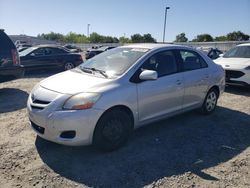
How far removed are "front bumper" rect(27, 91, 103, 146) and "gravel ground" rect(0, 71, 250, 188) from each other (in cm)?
35

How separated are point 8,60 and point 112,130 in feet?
18.3

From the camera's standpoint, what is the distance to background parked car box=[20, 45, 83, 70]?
1375 cm

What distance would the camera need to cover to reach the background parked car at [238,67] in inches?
372

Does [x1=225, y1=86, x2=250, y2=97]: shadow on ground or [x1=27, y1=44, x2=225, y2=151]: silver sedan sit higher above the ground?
[x1=27, y1=44, x2=225, y2=151]: silver sedan

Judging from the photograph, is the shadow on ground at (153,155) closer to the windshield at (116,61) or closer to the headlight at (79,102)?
the headlight at (79,102)

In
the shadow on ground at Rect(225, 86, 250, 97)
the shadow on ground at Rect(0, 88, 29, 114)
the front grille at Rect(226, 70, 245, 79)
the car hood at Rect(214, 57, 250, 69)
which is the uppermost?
the car hood at Rect(214, 57, 250, 69)

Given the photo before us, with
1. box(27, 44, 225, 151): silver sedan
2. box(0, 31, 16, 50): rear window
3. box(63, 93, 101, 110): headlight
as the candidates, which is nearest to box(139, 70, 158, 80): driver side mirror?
box(27, 44, 225, 151): silver sedan

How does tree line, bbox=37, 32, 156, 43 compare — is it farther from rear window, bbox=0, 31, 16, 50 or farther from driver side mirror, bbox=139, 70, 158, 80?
driver side mirror, bbox=139, 70, 158, 80

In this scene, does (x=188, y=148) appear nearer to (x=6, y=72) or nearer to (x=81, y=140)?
(x=81, y=140)

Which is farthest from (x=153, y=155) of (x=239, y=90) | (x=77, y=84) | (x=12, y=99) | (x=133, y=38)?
(x=133, y=38)

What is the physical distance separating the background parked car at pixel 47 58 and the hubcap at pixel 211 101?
929 cm

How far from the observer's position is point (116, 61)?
214 inches

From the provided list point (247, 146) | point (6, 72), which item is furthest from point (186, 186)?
point (6, 72)

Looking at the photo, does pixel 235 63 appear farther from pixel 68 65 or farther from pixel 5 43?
pixel 68 65
